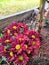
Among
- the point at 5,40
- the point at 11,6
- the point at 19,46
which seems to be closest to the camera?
the point at 19,46

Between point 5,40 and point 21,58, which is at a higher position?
point 5,40

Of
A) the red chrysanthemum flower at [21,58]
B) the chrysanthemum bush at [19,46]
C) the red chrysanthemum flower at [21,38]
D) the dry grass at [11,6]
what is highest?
the red chrysanthemum flower at [21,38]

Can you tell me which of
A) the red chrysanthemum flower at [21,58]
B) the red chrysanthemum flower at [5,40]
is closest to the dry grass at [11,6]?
the red chrysanthemum flower at [5,40]

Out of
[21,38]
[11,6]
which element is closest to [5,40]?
[21,38]

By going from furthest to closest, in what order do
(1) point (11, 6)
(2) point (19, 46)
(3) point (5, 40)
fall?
(1) point (11, 6) < (3) point (5, 40) < (2) point (19, 46)

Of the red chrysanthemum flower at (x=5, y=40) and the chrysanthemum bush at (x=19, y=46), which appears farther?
the red chrysanthemum flower at (x=5, y=40)

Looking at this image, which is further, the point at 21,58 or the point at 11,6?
the point at 11,6

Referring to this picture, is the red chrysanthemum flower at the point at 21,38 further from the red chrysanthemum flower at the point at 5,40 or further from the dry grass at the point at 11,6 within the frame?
the dry grass at the point at 11,6

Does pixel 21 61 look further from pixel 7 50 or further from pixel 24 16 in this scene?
pixel 24 16

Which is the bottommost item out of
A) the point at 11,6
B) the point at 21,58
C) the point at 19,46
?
the point at 11,6

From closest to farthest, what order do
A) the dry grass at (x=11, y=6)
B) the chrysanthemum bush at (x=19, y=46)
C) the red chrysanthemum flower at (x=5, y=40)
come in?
1. the chrysanthemum bush at (x=19, y=46)
2. the red chrysanthemum flower at (x=5, y=40)
3. the dry grass at (x=11, y=6)

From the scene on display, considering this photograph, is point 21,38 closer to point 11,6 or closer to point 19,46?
point 19,46

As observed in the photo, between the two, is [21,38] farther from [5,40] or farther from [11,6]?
[11,6]

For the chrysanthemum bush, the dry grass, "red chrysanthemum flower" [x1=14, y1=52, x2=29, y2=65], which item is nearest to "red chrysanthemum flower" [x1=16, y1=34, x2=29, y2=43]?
the chrysanthemum bush
